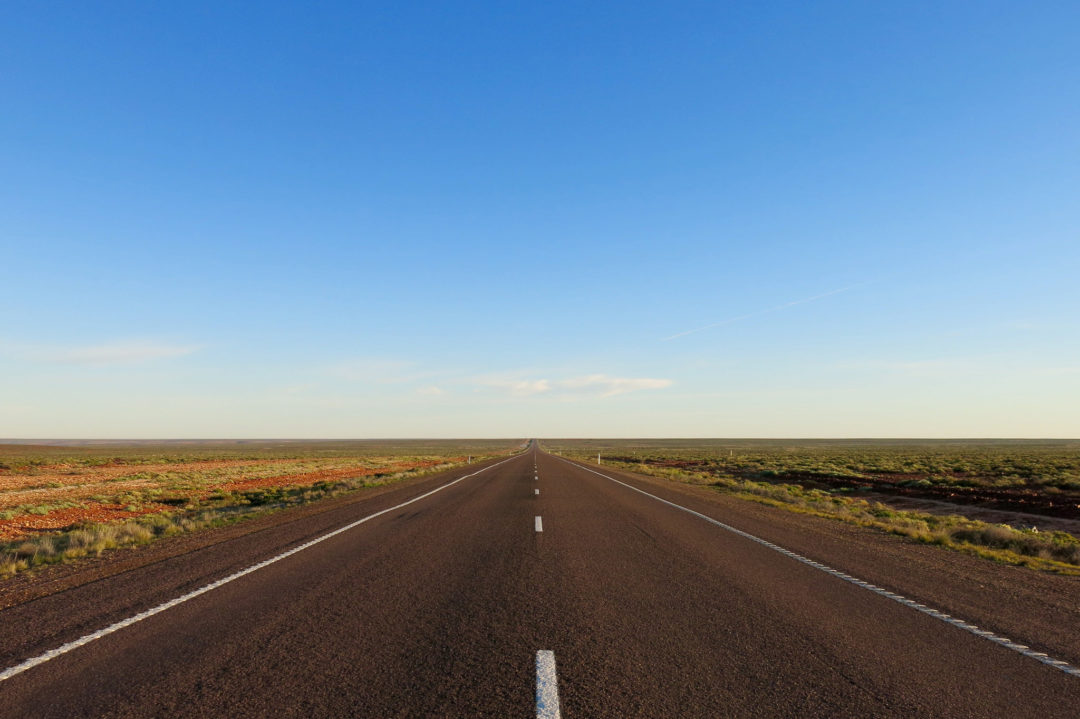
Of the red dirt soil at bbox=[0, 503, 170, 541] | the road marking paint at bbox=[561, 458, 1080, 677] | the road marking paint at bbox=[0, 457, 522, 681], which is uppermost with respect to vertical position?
the road marking paint at bbox=[0, 457, 522, 681]

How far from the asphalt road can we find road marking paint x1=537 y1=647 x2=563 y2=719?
0.13 ft

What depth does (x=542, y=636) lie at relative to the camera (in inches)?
198

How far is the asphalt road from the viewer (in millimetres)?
3760

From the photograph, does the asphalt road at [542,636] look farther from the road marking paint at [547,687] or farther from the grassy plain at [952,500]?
the grassy plain at [952,500]

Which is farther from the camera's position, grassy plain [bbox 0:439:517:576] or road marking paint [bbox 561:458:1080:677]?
grassy plain [bbox 0:439:517:576]

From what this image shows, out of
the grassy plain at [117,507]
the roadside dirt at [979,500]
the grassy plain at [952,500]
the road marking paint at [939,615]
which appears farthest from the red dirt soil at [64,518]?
the roadside dirt at [979,500]

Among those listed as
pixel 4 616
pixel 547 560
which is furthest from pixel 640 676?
pixel 4 616

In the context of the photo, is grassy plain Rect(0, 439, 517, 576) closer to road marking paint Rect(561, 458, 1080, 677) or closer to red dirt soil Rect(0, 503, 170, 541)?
red dirt soil Rect(0, 503, 170, 541)

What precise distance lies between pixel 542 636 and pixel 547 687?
114 centimetres

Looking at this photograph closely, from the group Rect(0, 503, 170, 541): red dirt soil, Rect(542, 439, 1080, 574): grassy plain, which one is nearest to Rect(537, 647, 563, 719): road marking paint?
Rect(542, 439, 1080, 574): grassy plain

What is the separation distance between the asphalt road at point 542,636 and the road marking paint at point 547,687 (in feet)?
0.13

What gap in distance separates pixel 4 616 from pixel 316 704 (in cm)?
460

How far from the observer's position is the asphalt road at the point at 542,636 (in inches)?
148

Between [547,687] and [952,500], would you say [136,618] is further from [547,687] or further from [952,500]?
[952,500]
